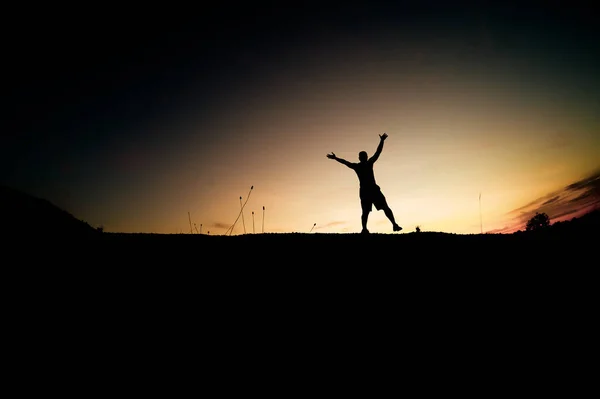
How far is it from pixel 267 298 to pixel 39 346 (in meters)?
2.64

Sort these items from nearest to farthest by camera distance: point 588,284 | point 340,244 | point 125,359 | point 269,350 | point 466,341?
point 125,359 < point 269,350 < point 466,341 < point 588,284 < point 340,244

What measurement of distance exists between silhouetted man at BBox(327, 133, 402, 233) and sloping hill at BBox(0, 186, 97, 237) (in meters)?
6.78

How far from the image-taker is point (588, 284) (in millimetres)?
5133

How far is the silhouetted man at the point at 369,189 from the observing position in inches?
354

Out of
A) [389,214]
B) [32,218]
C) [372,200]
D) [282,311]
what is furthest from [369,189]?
[32,218]

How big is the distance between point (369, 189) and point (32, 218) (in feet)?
26.2

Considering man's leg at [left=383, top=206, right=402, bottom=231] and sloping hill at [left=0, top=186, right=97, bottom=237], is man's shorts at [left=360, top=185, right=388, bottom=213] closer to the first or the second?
man's leg at [left=383, top=206, right=402, bottom=231]

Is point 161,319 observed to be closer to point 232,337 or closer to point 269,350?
point 232,337

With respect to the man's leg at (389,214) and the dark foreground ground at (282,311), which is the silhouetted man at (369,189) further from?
the dark foreground ground at (282,311)

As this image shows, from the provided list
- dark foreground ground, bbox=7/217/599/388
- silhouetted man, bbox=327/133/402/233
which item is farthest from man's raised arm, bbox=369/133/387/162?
dark foreground ground, bbox=7/217/599/388

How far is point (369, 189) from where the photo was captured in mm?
9086

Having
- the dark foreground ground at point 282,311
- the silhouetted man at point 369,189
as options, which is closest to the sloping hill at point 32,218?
the dark foreground ground at point 282,311

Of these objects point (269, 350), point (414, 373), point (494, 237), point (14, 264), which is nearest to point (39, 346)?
point (14, 264)

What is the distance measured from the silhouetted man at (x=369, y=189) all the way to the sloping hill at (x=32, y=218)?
678 cm
